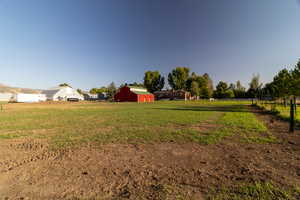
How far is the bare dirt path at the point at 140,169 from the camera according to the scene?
9.02ft

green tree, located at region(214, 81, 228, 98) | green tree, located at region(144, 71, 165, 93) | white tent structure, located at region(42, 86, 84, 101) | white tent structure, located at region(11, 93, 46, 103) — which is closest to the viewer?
white tent structure, located at region(11, 93, 46, 103)

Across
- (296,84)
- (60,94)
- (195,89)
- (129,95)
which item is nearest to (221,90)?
(195,89)

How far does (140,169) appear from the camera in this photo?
3.61m

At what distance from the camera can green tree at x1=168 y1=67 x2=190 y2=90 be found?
7606 centimetres

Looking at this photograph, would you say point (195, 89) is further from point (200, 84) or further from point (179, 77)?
point (179, 77)

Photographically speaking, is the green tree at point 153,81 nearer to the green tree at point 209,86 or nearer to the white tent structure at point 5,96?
the green tree at point 209,86

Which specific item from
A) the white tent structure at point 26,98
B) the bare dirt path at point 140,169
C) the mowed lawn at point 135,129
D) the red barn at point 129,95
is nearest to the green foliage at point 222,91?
the red barn at point 129,95

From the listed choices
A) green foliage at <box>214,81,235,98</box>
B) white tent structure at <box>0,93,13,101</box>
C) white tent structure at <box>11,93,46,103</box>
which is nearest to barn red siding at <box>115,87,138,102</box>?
white tent structure at <box>11,93,46,103</box>

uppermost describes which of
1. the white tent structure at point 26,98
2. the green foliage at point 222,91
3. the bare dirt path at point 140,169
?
the green foliage at point 222,91

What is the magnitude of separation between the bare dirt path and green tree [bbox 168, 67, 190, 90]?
73.1 m

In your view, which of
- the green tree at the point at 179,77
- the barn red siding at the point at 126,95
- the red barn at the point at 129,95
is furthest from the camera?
the green tree at the point at 179,77

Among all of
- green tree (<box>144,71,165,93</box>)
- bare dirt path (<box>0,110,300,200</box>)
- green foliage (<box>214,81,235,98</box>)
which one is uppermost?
green tree (<box>144,71,165,93</box>)

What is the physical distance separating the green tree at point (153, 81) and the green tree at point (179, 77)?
8.03 metres

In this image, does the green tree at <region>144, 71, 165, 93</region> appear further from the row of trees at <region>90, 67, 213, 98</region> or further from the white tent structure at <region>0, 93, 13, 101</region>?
the white tent structure at <region>0, 93, 13, 101</region>
